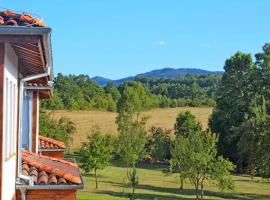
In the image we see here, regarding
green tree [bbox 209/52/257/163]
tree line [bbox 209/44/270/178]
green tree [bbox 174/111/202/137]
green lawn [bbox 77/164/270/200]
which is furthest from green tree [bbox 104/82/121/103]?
green lawn [bbox 77/164/270/200]

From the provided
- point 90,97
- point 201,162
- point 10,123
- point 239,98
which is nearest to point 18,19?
point 10,123

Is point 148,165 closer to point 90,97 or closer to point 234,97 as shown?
point 234,97

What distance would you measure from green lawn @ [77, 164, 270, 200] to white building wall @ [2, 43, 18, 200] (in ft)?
82.5

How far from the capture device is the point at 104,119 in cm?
8175

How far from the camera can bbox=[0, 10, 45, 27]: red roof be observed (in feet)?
15.4

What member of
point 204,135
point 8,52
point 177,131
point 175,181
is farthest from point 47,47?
point 177,131

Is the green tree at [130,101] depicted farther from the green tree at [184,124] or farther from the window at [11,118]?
the window at [11,118]

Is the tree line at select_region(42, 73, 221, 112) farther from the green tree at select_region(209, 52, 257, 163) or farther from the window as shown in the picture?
the window

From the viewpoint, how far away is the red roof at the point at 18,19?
4.69 m

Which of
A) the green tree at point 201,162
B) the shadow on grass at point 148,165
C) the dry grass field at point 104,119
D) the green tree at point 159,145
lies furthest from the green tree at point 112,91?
the green tree at point 201,162

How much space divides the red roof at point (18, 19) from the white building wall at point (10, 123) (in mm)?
298

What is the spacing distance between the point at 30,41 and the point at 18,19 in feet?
0.93

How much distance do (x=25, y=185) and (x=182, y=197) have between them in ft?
98.6

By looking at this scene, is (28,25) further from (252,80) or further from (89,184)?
(252,80)
